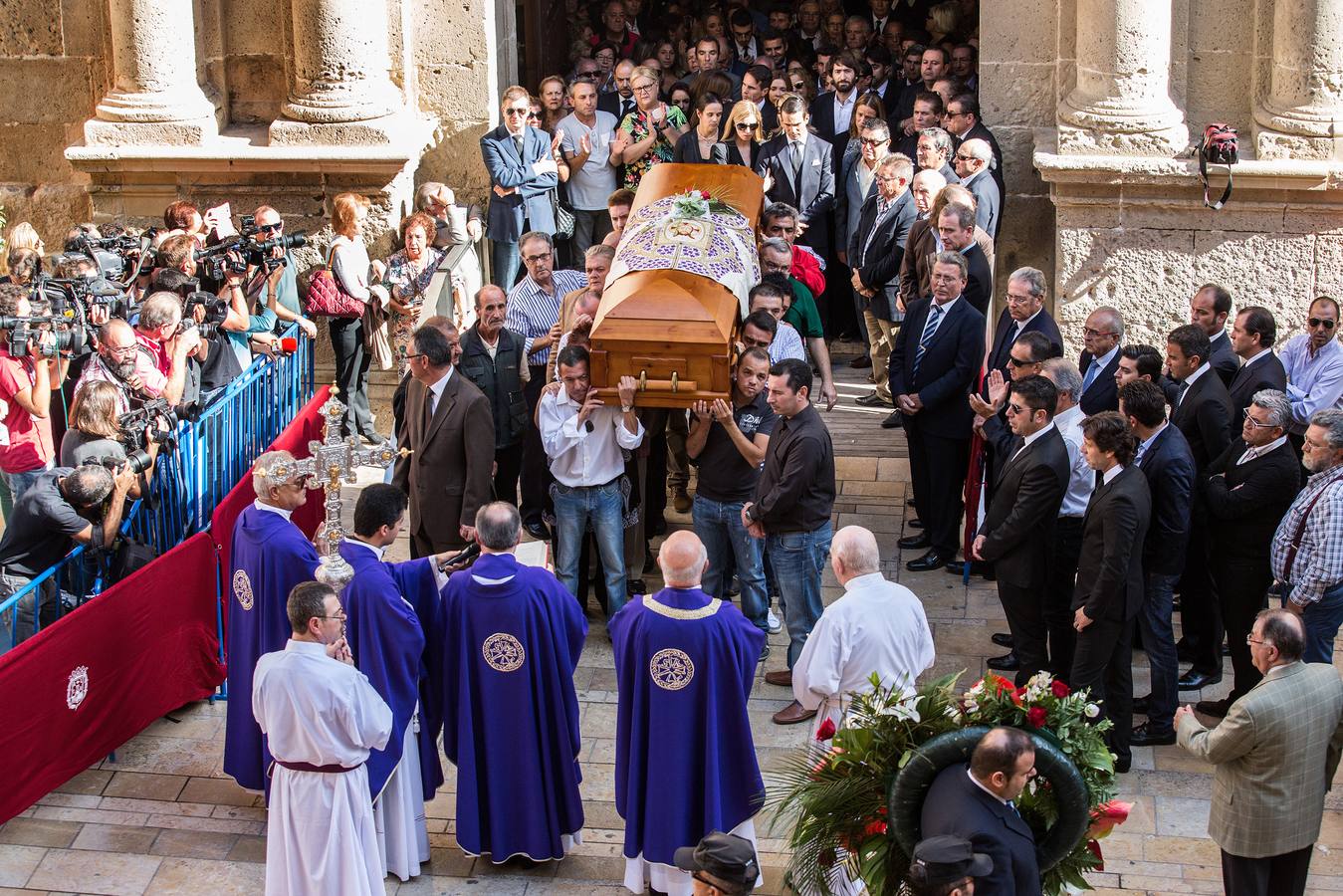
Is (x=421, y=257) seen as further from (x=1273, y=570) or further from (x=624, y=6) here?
(x=1273, y=570)

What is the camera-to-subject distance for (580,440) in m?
8.50

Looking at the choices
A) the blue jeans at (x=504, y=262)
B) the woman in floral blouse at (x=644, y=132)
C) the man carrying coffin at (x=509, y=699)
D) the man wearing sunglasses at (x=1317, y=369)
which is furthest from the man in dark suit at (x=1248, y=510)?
the blue jeans at (x=504, y=262)

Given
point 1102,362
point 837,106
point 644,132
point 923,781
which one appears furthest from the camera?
point 837,106

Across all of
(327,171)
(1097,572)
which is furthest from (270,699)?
(327,171)

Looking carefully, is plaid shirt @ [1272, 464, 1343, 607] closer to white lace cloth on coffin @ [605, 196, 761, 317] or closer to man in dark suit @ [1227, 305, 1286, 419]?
man in dark suit @ [1227, 305, 1286, 419]

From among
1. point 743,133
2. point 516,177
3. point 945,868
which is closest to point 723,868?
point 945,868

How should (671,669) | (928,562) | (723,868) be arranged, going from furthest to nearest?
1. (928,562)
2. (671,669)
3. (723,868)

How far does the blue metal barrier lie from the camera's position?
25.3ft

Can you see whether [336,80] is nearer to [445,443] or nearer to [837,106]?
[837,106]

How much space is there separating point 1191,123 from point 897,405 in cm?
340

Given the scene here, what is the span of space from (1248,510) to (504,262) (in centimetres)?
Result: 585

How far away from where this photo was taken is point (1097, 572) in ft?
24.2

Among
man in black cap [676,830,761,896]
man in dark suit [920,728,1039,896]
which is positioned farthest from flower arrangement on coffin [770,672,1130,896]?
man in black cap [676,830,761,896]

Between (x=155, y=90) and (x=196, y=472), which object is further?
(x=155, y=90)
